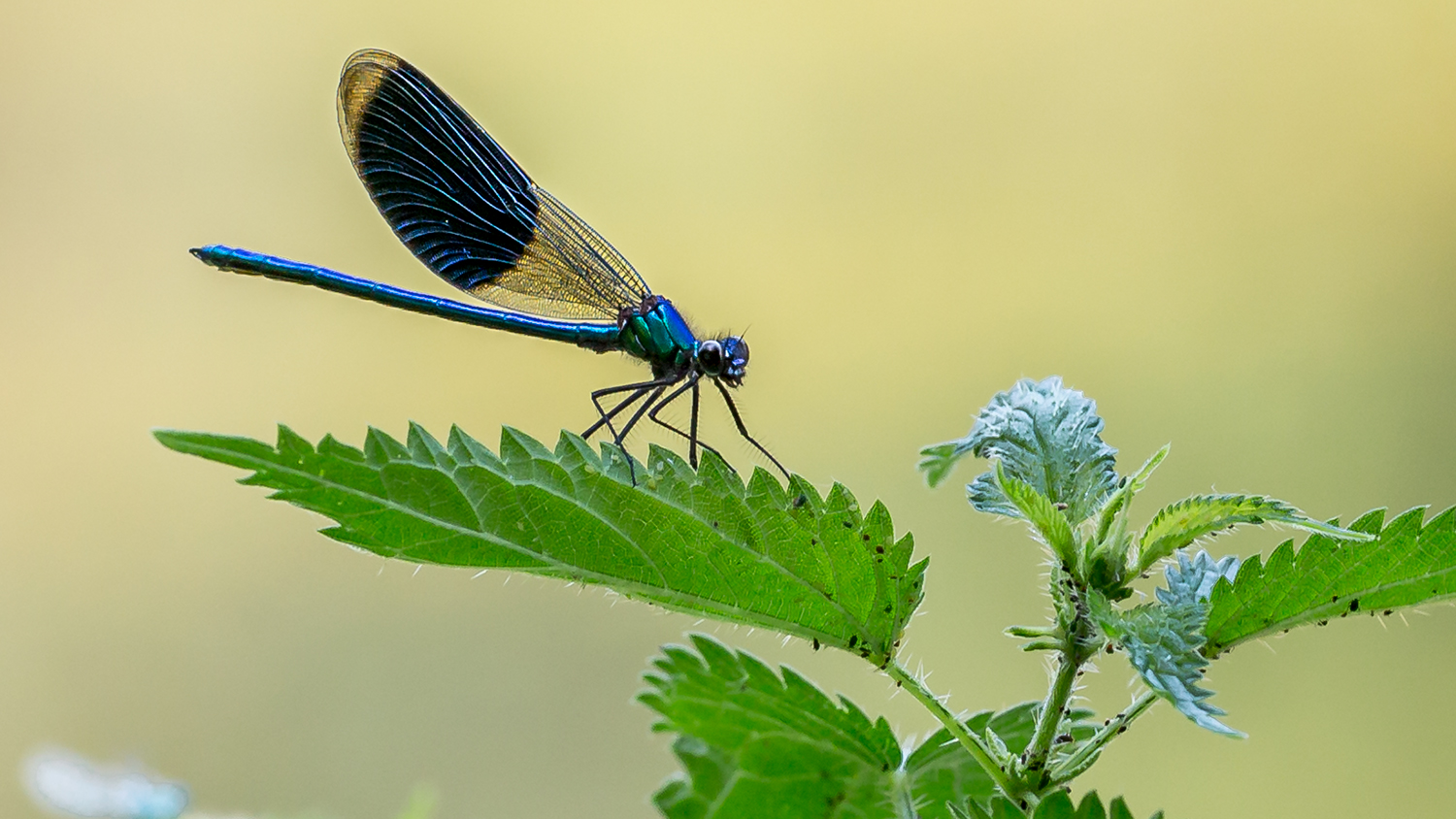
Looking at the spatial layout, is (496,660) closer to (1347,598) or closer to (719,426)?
(719,426)

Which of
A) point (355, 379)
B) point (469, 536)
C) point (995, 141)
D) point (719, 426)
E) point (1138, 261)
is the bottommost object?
point (469, 536)

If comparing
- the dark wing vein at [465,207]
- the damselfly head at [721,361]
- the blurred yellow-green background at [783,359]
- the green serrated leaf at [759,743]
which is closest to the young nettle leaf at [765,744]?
the green serrated leaf at [759,743]

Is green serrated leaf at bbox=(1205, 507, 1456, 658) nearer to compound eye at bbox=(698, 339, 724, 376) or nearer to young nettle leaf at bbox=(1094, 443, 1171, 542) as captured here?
young nettle leaf at bbox=(1094, 443, 1171, 542)

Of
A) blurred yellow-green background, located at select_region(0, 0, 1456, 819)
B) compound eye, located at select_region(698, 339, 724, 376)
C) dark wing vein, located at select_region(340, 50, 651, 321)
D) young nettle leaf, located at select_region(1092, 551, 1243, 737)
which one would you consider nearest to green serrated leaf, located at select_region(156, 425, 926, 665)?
young nettle leaf, located at select_region(1092, 551, 1243, 737)

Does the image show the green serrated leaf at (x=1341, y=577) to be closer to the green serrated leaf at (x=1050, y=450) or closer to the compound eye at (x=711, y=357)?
the green serrated leaf at (x=1050, y=450)

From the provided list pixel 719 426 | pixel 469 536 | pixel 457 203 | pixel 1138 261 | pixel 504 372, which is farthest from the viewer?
pixel 1138 261

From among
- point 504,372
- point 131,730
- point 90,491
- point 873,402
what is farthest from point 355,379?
point 873,402
